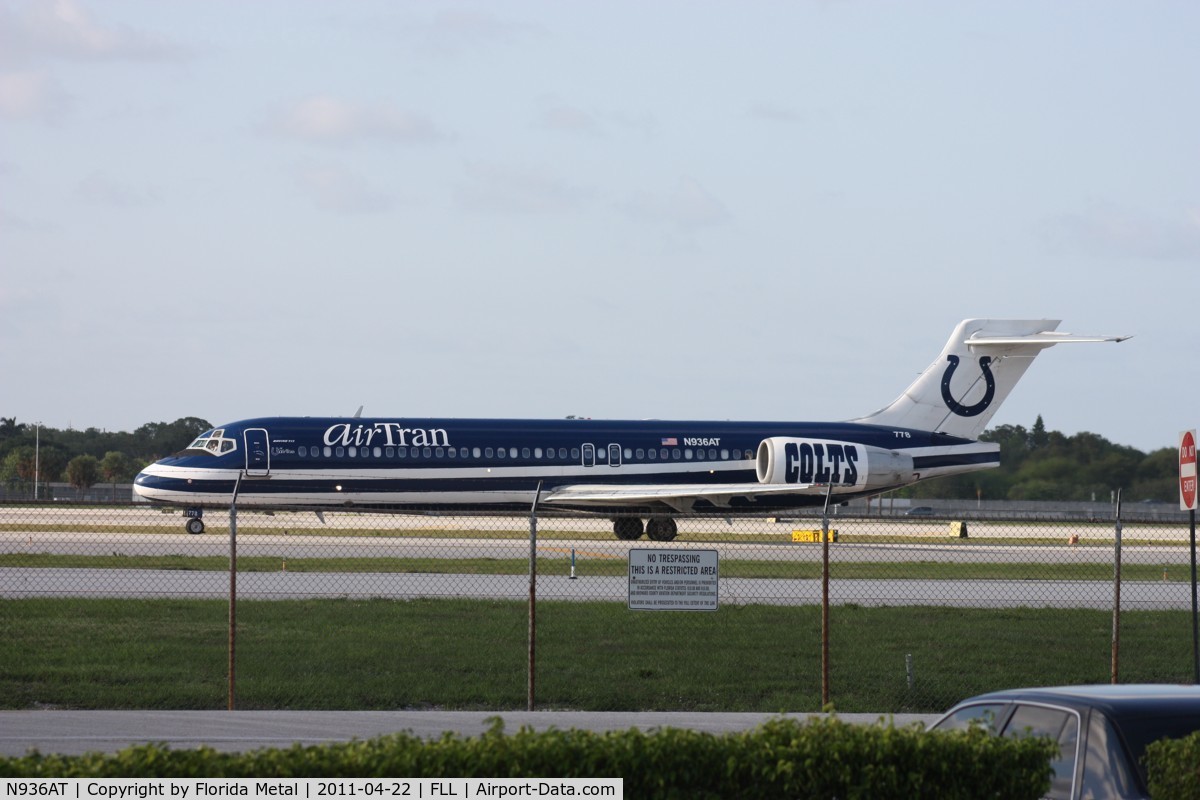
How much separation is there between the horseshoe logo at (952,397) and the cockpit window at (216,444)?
71.1ft

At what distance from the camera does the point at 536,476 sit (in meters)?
40.1

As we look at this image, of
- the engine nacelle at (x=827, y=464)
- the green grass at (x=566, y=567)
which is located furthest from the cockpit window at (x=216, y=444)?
the engine nacelle at (x=827, y=464)

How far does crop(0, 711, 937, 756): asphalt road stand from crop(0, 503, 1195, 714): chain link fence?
614 mm

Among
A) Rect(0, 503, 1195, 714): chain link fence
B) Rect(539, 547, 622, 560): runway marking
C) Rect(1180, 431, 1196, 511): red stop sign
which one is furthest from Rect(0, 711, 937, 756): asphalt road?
Rect(539, 547, 622, 560): runway marking

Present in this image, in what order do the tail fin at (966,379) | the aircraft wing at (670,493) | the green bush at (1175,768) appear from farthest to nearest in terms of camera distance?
the tail fin at (966,379) → the aircraft wing at (670,493) → the green bush at (1175,768)

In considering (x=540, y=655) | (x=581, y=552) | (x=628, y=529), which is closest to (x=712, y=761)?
(x=540, y=655)

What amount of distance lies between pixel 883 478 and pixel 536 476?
1029cm

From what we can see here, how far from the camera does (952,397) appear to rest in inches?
1753

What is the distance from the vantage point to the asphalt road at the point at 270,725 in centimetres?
Answer: 1152

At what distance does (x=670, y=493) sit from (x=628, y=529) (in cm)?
174

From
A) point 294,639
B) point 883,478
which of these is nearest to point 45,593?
point 294,639

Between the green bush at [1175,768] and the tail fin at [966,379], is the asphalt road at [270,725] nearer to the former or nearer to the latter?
the green bush at [1175,768]
